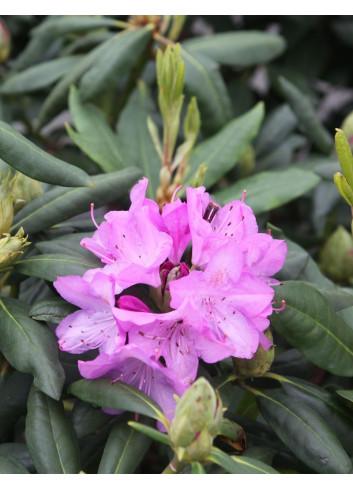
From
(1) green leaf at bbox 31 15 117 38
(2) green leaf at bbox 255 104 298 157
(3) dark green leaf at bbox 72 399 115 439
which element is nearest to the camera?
(3) dark green leaf at bbox 72 399 115 439

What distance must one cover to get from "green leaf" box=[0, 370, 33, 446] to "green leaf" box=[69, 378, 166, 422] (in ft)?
Answer: 0.52

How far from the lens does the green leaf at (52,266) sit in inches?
38.5

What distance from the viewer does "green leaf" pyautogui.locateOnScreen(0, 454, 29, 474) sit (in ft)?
3.02

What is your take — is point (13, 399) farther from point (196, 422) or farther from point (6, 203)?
point (196, 422)

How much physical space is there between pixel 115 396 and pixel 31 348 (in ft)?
0.48

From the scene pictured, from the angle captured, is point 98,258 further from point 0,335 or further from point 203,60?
point 203,60

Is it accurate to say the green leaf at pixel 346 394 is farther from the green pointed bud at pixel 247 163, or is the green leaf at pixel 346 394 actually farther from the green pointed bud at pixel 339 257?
the green pointed bud at pixel 247 163

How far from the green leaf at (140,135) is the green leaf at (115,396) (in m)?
0.64

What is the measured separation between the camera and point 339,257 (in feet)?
5.10

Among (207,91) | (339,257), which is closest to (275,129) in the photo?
(207,91)

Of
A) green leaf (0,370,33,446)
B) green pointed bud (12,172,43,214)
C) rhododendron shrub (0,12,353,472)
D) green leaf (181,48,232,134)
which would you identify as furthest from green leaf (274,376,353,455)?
green leaf (181,48,232,134)

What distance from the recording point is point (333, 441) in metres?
0.94

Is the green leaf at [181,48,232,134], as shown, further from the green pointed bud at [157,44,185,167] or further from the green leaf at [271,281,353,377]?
the green leaf at [271,281,353,377]
